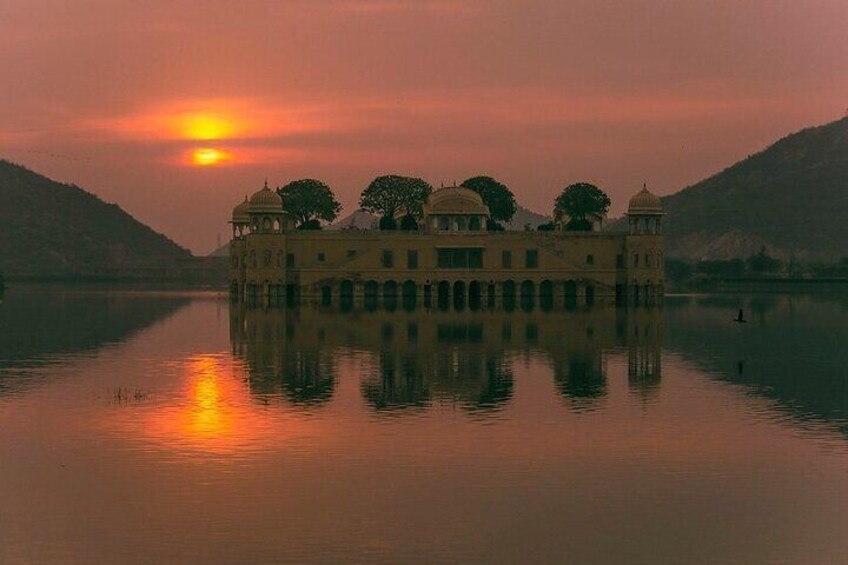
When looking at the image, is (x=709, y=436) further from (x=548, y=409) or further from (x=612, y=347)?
(x=612, y=347)

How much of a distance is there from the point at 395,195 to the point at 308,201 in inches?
381

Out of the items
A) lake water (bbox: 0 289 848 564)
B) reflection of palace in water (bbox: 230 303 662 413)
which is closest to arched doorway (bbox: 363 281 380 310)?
reflection of palace in water (bbox: 230 303 662 413)

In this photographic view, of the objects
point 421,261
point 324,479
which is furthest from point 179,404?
point 421,261

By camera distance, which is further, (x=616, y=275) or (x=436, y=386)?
(x=616, y=275)

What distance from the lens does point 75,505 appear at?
2561 centimetres

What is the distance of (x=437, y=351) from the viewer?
197 feet

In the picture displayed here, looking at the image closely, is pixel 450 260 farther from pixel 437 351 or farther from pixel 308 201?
pixel 437 351

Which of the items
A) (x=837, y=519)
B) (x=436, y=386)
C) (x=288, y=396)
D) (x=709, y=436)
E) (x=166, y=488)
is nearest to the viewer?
(x=837, y=519)

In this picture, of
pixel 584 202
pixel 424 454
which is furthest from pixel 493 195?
pixel 424 454

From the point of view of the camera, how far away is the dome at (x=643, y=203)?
12775 cm

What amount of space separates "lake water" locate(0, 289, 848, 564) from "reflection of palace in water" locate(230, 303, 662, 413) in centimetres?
30

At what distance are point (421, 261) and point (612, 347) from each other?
61.7 m

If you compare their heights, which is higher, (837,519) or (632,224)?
(632,224)

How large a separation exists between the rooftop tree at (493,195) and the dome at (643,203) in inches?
823
